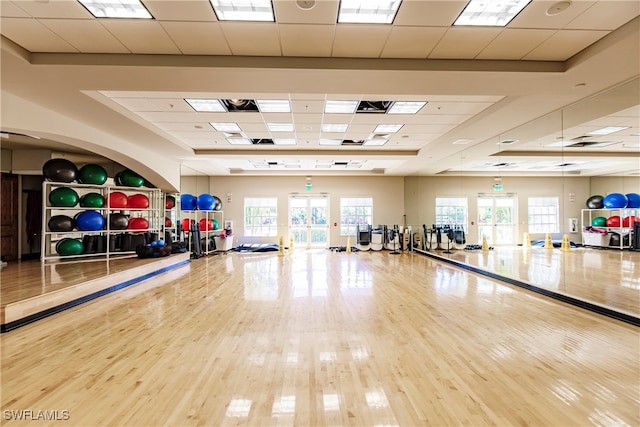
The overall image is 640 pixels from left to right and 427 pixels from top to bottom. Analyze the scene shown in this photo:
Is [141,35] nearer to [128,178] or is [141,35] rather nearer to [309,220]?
[128,178]

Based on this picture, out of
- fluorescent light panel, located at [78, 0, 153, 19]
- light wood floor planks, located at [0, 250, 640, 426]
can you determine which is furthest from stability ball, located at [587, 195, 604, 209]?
fluorescent light panel, located at [78, 0, 153, 19]

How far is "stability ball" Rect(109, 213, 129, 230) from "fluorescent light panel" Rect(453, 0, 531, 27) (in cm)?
807

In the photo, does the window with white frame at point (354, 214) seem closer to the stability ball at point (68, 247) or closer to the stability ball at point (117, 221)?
the stability ball at point (117, 221)

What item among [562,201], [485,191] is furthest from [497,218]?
[562,201]

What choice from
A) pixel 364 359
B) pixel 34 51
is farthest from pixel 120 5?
pixel 364 359

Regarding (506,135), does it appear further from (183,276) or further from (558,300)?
(183,276)

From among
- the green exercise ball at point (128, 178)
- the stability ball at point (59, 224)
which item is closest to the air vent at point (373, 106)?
the green exercise ball at point (128, 178)

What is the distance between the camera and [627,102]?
4.44 meters

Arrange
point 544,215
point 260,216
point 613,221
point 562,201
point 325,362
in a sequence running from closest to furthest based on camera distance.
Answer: point 325,362 < point 613,221 < point 562,201 < point 544,215 < point 260,216

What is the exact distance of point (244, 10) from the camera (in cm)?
292

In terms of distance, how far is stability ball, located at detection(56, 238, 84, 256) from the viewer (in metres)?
7.06

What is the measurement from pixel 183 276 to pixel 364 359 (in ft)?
17.7

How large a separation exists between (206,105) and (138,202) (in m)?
4.33

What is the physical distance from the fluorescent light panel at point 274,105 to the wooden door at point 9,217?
7.45 m
